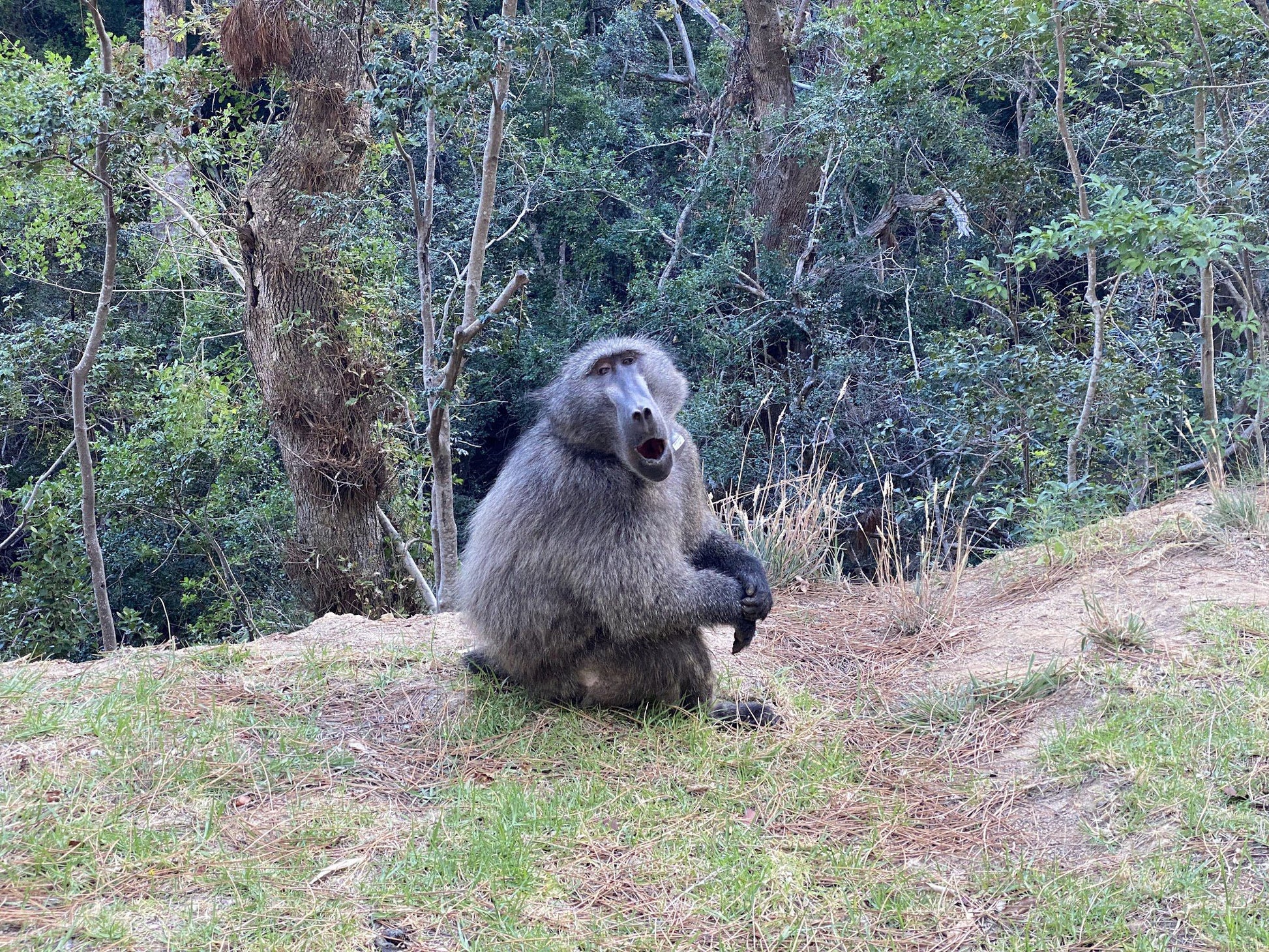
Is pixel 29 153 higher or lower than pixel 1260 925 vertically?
higher

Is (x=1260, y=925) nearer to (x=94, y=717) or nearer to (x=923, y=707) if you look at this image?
(x=923, y=707)

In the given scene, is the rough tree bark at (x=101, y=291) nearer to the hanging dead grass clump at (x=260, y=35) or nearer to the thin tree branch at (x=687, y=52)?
the hanging dead grass clump at (x=260, y=35)

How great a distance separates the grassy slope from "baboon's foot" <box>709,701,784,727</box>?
0.25ft

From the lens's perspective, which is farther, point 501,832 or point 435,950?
point 501,832

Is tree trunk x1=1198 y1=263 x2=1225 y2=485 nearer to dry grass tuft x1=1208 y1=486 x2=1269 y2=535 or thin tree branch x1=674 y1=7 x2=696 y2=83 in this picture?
dry grass tuft x1=1208 y1=486 x2=1269 y2=535

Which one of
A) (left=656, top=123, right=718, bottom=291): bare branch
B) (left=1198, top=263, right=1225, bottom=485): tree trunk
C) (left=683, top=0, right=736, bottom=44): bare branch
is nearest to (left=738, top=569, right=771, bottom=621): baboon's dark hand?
(left=1198, top=263, right=1225, bottom=485): tree trunk

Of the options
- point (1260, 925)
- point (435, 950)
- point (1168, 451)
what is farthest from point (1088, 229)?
point (435, 950)

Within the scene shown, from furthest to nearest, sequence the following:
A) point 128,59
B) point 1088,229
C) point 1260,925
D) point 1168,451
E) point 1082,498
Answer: point 128,59
point 1168,451
point 1082,498
point 1088,229
point 1260,925

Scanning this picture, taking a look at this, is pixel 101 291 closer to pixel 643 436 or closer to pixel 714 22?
pixel 643 436

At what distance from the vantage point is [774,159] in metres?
11.2

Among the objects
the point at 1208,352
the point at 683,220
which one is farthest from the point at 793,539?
the point at 683,220

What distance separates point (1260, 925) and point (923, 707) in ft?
4.83

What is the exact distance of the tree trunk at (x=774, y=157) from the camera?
442 inches

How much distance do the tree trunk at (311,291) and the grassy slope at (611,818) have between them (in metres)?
4.76
